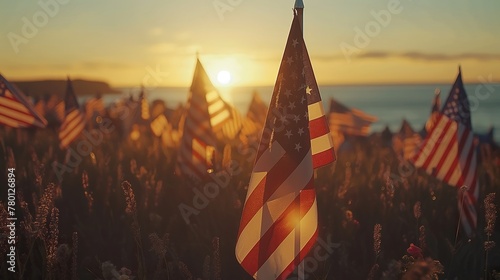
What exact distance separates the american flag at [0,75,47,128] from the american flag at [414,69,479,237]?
5.34 m

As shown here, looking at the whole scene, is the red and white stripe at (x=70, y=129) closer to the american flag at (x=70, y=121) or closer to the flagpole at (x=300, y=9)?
the american flag at (x=70, y=121)

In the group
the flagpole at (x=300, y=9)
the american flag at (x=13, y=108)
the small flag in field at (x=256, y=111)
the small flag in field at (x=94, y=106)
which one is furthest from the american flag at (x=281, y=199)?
the small flag in field at (x=94, y=106)

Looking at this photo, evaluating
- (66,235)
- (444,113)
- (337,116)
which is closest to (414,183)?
Answer: (444,113)

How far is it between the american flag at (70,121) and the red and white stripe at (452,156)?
26.6 ft

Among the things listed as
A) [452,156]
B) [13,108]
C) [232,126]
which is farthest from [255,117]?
[452,156]

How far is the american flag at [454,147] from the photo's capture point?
8398 mm

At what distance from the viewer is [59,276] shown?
6.31 m

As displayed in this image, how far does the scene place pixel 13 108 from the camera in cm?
980

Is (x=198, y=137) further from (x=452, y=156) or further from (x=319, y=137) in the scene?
(x=319, y=137)

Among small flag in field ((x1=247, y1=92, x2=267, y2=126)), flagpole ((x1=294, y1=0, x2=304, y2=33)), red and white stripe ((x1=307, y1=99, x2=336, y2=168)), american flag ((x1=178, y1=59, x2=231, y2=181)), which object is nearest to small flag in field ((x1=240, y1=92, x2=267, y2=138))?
small flag in field ((x1=247, y1=92, x2=267, y2=126))

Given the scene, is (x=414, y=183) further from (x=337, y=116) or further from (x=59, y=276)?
(x=337, y=116)

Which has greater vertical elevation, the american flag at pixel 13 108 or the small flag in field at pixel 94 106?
the american flag at pixel 13 108

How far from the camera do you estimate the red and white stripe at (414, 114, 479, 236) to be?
27.4 feet

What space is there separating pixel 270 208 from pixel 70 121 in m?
10.1
